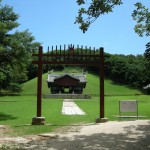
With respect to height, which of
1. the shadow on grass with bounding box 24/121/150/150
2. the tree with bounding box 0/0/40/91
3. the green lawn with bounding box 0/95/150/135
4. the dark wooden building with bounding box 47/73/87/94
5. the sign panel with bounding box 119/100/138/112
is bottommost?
the green lawn with bounding box 0/95/150/135

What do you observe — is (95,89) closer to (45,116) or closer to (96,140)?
(45,116)

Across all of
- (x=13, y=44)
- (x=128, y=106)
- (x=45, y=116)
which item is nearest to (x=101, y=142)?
(x=128, y=106)

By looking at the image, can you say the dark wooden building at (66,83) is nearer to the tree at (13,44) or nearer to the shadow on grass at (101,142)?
the tree at (13,44)

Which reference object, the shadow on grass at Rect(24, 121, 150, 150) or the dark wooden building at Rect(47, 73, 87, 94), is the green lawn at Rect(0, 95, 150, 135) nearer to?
the shadow on grass at Rect(24, 121, 150, 150)

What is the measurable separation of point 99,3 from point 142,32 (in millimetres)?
13091

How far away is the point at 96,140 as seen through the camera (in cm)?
1178

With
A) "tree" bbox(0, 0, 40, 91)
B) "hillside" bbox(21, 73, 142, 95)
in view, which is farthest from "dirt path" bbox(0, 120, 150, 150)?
"hillside" bbox(21, 73, 142, 95)

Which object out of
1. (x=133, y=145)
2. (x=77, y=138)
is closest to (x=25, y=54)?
(x=77, y=138)

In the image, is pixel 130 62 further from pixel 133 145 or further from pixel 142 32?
pixel 133 145

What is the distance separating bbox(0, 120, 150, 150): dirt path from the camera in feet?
35.0

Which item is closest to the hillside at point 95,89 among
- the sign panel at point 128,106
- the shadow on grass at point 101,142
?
the sign panel at point 128,106

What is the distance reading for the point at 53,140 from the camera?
38.7ft

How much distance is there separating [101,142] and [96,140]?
1.22 feet

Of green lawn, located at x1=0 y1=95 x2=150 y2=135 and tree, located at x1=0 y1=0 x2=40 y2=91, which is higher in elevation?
tree, located at x1=0 y1=0 x2=40 y2=91
